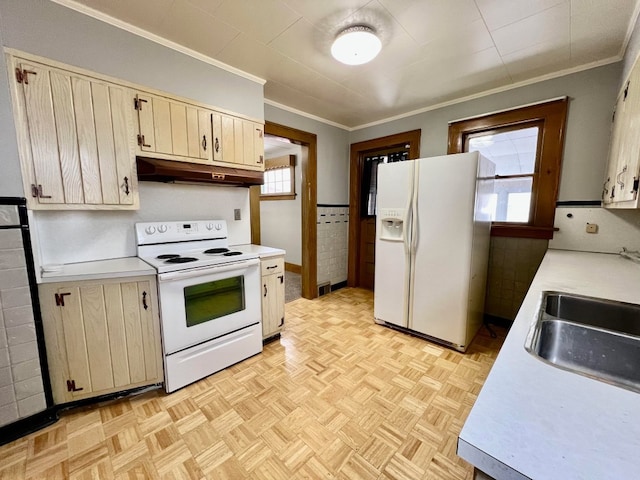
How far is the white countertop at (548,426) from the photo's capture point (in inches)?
16.7

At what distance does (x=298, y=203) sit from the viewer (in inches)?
185

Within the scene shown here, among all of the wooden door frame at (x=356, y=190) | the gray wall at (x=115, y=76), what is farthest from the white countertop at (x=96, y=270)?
the wooden door frame at (x=356, y=190)

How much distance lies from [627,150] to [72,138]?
329 cm

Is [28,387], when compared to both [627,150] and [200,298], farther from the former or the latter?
[627,150]

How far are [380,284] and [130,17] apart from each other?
2897 mm

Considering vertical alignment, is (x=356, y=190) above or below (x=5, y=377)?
above

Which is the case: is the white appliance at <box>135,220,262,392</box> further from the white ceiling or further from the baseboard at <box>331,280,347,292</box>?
the baseboard at <box>331,280,347,292</box>

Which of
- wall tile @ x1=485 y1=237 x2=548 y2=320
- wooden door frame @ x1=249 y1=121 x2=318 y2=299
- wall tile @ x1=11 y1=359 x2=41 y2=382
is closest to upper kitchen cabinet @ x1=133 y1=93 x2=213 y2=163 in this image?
wooden door frame @ x1=249 y1=121 x2=318 y2=299

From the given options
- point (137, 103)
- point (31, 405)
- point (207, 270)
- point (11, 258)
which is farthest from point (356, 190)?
point (31, 405)

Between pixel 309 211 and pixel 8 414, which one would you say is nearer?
pixel 8 414

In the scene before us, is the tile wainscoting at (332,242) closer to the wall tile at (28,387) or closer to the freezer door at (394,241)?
the freezer door at (394,241)

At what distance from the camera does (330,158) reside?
374cm

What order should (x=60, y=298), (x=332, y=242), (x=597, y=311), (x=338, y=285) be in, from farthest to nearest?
(x=338, y=285) < (x=332, y=242) < (x=60, y=298) < (x=597, y=311)

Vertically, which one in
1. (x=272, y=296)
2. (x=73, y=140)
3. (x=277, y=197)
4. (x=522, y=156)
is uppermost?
(x=522, y=156)
